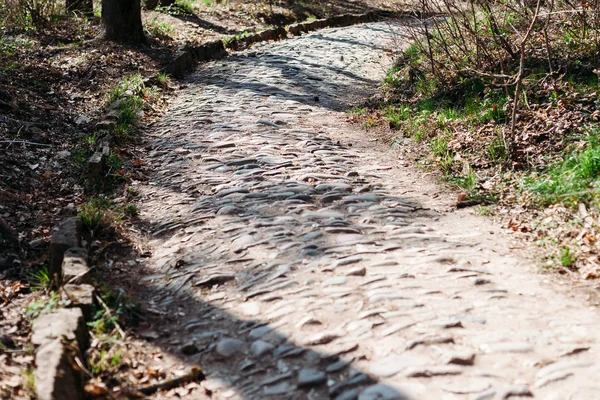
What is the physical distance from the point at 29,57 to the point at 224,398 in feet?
30.9

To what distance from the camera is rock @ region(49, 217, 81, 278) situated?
4820 millimetres

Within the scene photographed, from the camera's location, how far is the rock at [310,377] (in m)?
3.61

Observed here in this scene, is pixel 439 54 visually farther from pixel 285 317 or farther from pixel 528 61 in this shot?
pixel 285 317

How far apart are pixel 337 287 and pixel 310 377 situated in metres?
1.04

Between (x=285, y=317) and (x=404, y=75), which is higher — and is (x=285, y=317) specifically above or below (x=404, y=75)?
below

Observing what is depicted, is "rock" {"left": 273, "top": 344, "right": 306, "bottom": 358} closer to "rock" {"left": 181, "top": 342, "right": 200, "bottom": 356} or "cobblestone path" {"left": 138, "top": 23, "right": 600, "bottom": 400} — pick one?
"cobblestone path" {"left": 138, "top": 23, "right": 600, "bottom": 400}

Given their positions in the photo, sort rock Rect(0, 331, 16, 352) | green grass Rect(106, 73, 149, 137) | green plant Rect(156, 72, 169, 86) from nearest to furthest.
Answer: rock Rect(0, 331, 16, 352)
green grass Rect(106, 73, 149, 137)
green plant Rect(156, 72, 169, 86)

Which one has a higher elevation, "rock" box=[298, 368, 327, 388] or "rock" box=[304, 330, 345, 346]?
"rock" box=[304, 330, 345, 346]

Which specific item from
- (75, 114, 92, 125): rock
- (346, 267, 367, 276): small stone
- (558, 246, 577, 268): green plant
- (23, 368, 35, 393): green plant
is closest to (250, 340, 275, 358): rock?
(346, 267, 367, 276): small stone

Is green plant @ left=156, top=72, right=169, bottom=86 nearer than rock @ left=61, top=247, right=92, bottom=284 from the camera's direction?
No

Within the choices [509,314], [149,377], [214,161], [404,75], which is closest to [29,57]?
[214,161]

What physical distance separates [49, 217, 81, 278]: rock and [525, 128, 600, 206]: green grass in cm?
411

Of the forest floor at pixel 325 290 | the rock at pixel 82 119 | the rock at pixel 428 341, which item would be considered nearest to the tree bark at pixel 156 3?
the rock at pixel 82 119

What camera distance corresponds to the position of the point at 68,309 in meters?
4.08
